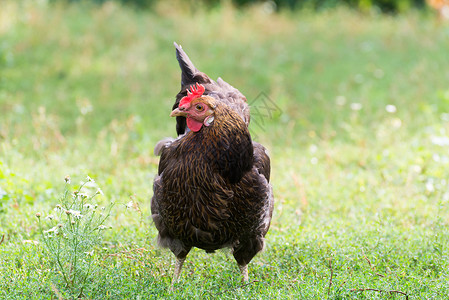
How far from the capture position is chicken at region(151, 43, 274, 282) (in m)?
3.68

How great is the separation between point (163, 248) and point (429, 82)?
7.33m

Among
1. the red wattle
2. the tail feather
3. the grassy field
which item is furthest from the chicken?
the tail feather

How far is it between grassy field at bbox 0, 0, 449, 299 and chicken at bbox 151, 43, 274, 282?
1.46 ft

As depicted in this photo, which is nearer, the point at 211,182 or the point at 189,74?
the point at 211,182

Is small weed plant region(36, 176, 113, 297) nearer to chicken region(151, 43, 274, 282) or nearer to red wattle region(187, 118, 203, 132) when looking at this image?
chicken region(151, 43, 274, 282)

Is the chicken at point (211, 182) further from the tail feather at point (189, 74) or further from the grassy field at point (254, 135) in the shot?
the tail feather at point (189, 74)

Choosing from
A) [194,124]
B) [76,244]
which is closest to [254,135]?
[194,124]

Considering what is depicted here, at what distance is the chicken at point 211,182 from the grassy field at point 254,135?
1.46 feet

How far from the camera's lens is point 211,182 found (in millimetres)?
3674

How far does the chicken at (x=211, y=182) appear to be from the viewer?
12.1ft

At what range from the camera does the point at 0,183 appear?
519cm

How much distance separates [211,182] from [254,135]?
385cm

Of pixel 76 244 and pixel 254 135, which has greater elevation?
pixel 76 244

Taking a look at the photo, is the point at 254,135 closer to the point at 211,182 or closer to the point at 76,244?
the point at 211,182
